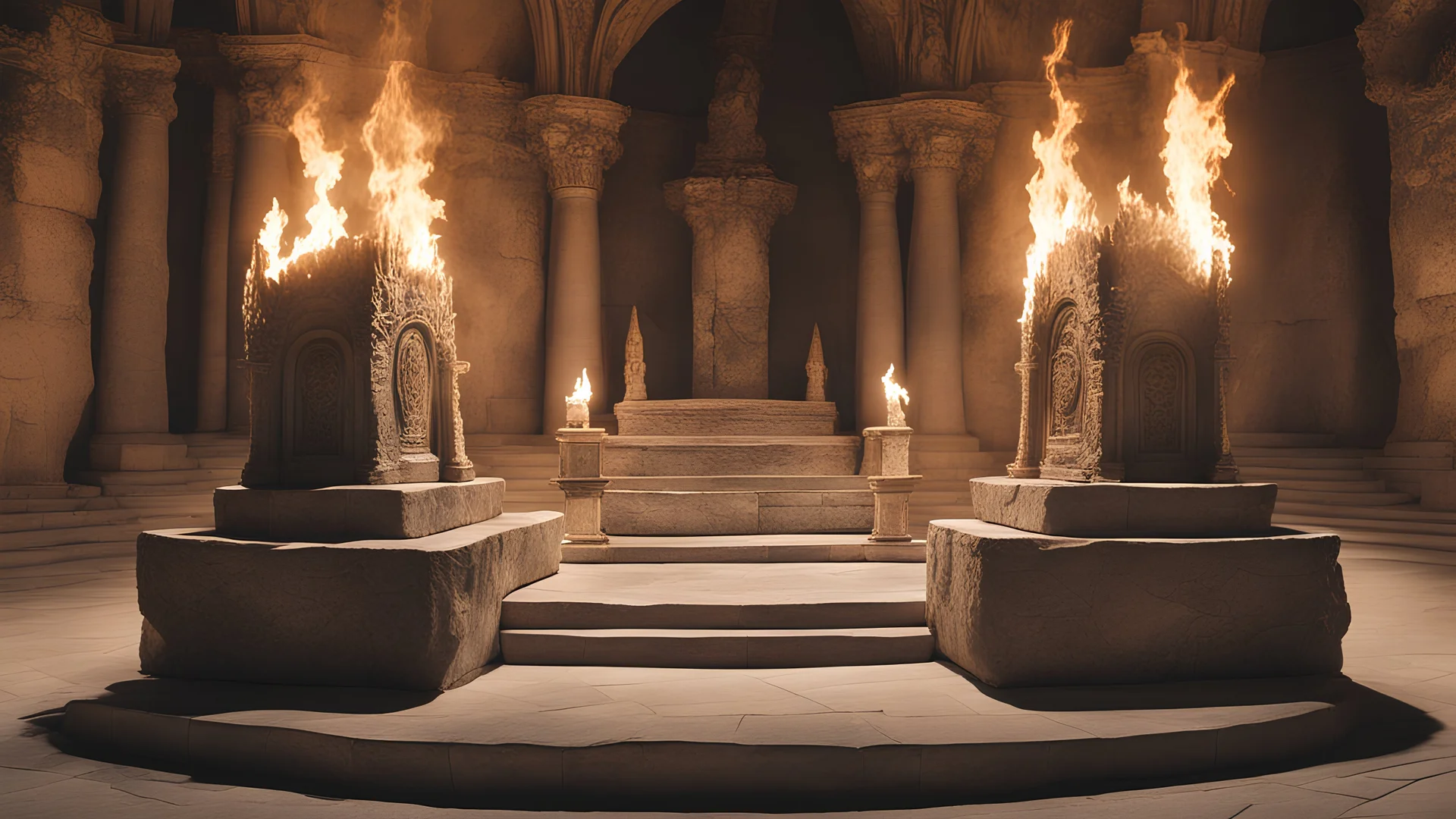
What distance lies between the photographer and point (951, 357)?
15.8 meters

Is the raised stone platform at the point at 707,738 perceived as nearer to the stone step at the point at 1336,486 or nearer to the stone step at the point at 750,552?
the stone step at the point at 750,552

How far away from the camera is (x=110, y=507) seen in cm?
1194

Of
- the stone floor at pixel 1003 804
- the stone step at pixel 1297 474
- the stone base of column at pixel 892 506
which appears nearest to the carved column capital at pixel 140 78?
the stone floor at pixel 1003 804

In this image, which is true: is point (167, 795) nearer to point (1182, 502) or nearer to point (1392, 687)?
point (1182, 502)

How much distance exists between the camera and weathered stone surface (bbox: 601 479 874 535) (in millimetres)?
11828

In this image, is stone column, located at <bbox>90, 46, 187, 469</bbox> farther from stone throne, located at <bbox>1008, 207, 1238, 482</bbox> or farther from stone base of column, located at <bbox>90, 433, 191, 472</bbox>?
stone throne, located at <bbox>1008, 207, 1238, 482</bbox>

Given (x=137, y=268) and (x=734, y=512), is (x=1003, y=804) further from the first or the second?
(x=137, y=268)

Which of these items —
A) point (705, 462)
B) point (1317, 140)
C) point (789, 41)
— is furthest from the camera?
point (789, 41)

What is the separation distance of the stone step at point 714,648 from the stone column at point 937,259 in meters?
9.43

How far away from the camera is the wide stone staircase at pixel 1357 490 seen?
1096 centimetres

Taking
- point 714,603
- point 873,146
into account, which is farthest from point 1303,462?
point 714,603

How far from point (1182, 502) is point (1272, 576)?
60cm

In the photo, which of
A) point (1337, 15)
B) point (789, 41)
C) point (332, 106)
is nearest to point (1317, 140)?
point (1337, 15)

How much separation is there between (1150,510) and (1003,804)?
2298mm
